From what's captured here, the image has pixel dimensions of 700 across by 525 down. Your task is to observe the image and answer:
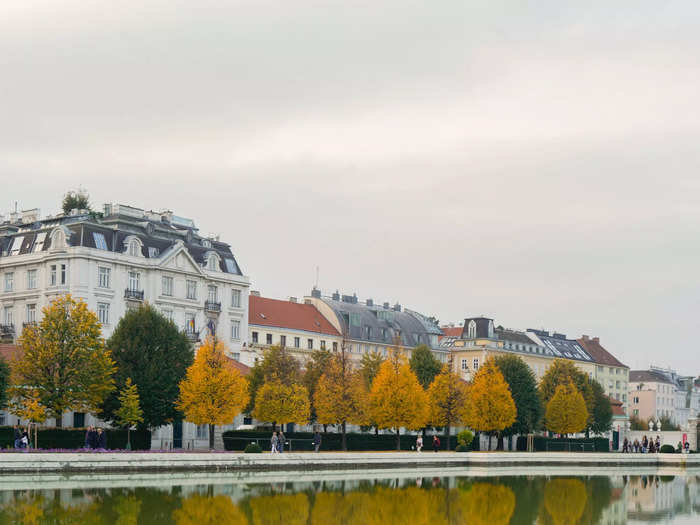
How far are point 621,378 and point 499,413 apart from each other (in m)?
90.1

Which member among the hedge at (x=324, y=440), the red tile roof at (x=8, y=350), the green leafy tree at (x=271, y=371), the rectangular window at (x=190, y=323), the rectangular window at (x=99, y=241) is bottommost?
the hedge at (x=324, y=440)

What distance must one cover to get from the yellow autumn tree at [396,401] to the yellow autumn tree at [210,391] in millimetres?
14172

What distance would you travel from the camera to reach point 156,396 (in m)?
71.4

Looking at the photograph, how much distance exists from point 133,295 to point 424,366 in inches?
1108

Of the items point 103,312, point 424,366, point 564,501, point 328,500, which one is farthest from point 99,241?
point 564,501

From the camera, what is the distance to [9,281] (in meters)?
99.9

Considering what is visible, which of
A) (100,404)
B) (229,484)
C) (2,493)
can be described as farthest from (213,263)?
(2,493)

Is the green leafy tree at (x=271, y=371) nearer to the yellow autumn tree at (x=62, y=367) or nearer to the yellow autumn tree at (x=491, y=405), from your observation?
the yellow autumn tree at (x=62, y=367)

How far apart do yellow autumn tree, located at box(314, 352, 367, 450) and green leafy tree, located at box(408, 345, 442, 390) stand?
18.7 meters

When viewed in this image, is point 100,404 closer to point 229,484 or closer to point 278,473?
point 278,473

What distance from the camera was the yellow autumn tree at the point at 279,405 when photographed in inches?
2913

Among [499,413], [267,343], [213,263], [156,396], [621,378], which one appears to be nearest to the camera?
[156,396]

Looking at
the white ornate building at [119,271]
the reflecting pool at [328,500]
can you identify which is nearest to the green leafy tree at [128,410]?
the reflecting pool at [328,500]

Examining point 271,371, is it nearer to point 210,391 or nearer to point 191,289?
point 210,391
